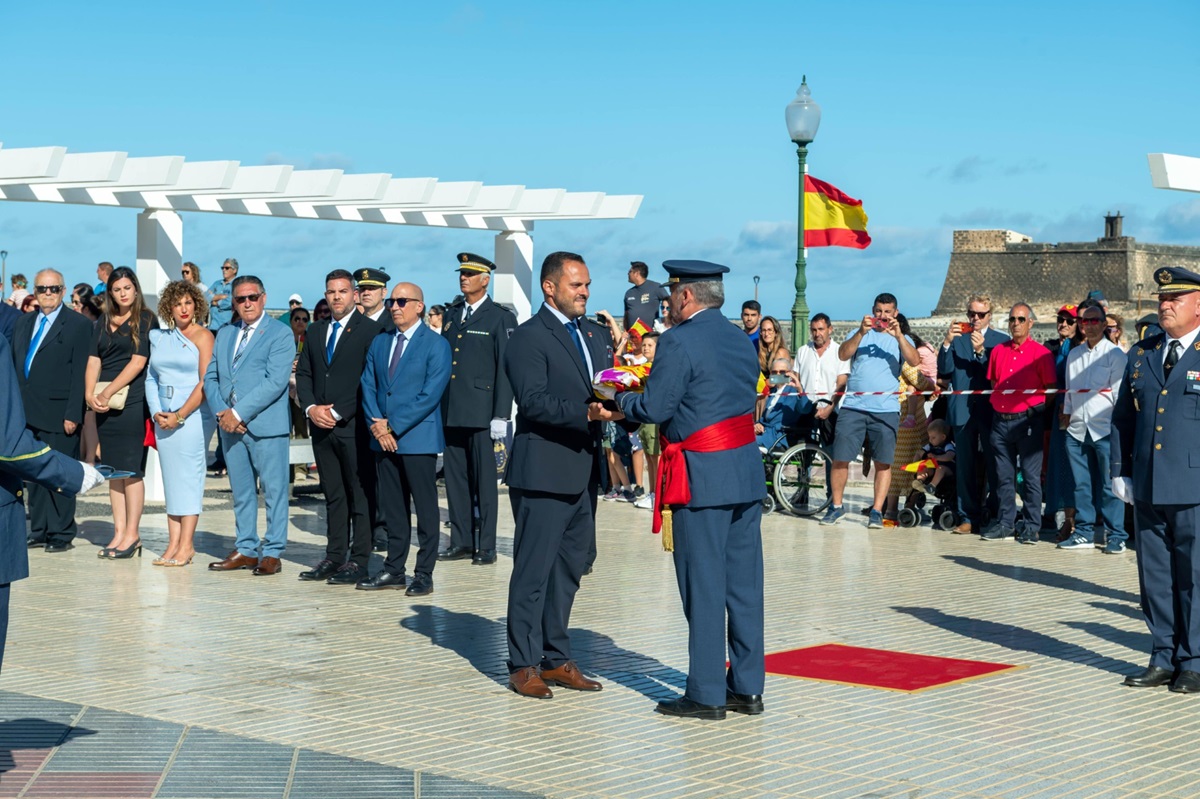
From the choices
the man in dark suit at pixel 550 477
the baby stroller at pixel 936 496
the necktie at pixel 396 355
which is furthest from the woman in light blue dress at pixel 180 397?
the baby stroller at pixel 936 496

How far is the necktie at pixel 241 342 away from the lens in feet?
37.9

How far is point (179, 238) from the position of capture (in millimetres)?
17594

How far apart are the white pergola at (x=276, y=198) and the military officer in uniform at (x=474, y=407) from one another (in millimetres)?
5744

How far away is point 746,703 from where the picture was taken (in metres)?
7.14

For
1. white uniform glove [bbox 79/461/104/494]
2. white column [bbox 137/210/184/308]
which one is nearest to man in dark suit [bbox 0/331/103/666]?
white uniform glove [bbox 79/461/104/494]

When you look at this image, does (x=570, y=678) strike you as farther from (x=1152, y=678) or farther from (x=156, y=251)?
(x=156, y=251)

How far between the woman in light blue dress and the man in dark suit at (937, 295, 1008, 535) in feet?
22.0

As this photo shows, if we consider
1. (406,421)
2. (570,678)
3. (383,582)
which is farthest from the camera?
(383,582)

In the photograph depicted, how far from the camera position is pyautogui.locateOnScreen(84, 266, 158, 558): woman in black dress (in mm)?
12344

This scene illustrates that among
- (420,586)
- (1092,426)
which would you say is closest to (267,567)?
(420,586)

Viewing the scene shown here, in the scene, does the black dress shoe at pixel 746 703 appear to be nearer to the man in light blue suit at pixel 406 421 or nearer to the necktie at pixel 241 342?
the man in light blue suit at pixel 406 421

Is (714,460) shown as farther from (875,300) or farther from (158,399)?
(875,300)

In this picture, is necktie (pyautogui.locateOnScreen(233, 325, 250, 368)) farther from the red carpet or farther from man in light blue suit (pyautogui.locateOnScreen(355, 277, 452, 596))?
the red carpet

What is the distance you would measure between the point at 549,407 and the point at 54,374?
640 cm
